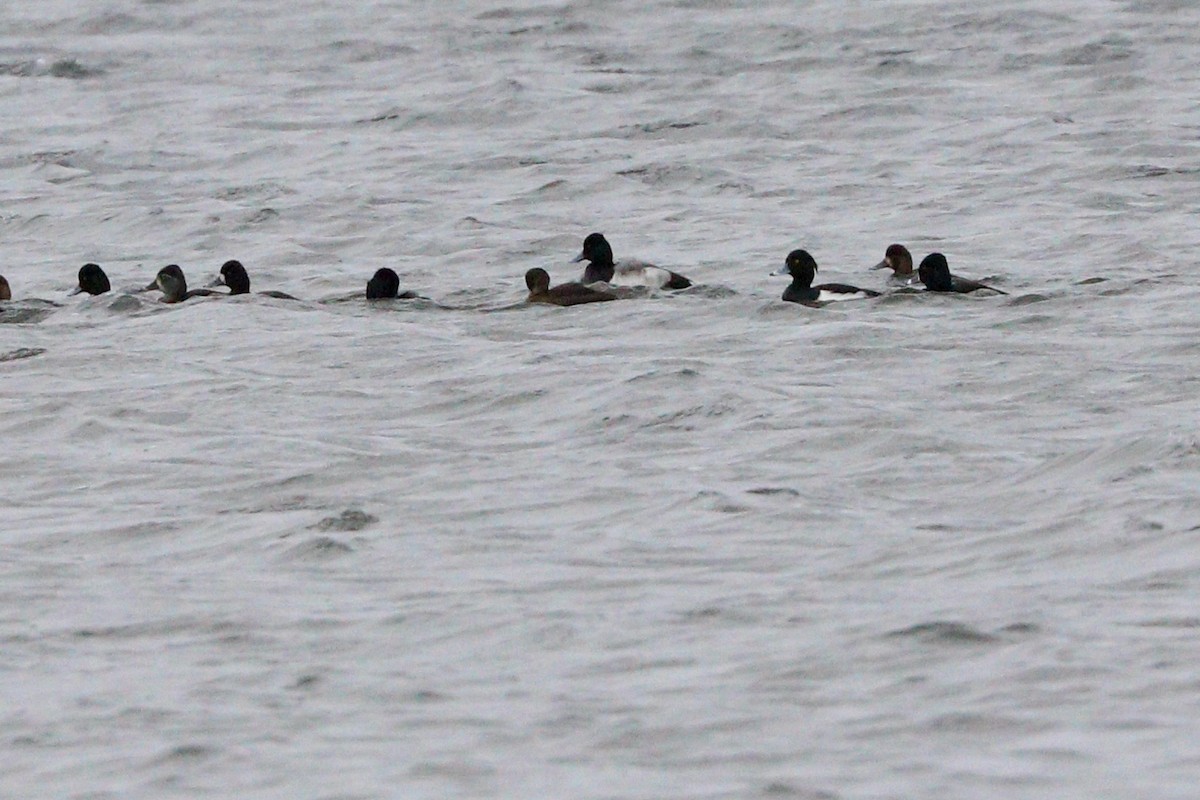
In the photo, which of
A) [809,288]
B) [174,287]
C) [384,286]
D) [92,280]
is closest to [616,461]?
[809,288]

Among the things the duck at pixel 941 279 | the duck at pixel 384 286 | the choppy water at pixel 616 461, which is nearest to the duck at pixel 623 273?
the choppy water at pixel 616 461

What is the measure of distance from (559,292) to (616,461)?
5313 millimetres

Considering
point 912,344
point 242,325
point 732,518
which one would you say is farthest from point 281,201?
point 732,518

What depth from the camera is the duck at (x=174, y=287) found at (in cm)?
1777

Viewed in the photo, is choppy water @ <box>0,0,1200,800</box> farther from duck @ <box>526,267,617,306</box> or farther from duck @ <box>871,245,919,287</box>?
duck @ <box>871,245,919,287</box>

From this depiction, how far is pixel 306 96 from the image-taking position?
28625mm

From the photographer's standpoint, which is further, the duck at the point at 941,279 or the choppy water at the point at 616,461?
the duck at the point at 941,279

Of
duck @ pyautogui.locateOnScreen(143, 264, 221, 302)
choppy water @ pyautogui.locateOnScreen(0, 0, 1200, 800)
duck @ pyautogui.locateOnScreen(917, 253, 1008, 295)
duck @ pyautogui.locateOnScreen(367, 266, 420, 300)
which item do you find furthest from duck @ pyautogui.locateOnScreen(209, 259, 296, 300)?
duck @ pyautogui.locateOnScreen(917, 253, 1008, 295)

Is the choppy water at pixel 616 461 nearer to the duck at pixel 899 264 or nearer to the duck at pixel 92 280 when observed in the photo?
the duck at pixel 899 264

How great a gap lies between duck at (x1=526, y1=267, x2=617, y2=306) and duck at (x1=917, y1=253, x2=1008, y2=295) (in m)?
2.08

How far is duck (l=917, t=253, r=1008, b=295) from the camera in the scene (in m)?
16.5

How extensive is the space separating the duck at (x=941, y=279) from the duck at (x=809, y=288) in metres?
0.36

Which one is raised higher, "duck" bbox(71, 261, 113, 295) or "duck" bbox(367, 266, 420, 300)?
"duck" bbox(71, 261, 113, 295)

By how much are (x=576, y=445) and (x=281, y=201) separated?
1075 cm
